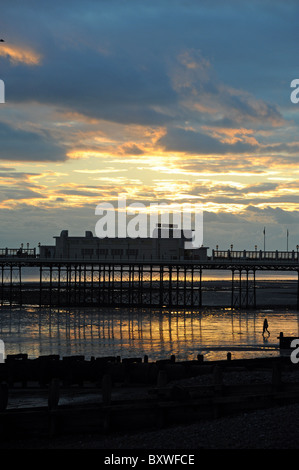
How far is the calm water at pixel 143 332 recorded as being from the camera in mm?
39250

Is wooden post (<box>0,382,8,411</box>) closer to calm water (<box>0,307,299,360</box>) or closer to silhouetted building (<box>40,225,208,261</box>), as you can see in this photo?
calm water (<box>0,307,299,360</box>)

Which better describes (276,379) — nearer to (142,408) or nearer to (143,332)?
(142,408)

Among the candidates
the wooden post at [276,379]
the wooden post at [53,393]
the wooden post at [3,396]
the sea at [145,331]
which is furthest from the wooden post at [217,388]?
the sea at [145,331]

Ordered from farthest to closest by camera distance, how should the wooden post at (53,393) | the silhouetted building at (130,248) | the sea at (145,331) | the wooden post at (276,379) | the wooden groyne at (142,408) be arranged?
the silhouetted building at (130,248)
the sea at (145,331)
the wooden post at (276,379)
the wooden groyne at (142,408)
the wooden post at (53,393)

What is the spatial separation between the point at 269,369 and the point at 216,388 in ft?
23.2

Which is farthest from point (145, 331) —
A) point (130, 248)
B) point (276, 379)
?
point (130, 248)

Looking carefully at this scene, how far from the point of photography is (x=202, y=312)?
70.4 m

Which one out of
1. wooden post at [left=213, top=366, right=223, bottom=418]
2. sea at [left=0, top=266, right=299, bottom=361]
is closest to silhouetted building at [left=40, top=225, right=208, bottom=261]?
sea at [left=0, top=266, right=299, bottom=361]

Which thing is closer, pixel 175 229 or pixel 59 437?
pixel 59 437

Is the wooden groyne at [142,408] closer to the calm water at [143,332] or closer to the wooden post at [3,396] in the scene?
the wooden post at [3,396]

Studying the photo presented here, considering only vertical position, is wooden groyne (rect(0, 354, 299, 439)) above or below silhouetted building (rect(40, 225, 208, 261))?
below

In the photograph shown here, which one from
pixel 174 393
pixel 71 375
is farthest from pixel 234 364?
pixel 174 393

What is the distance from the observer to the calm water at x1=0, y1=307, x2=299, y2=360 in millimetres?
39250
